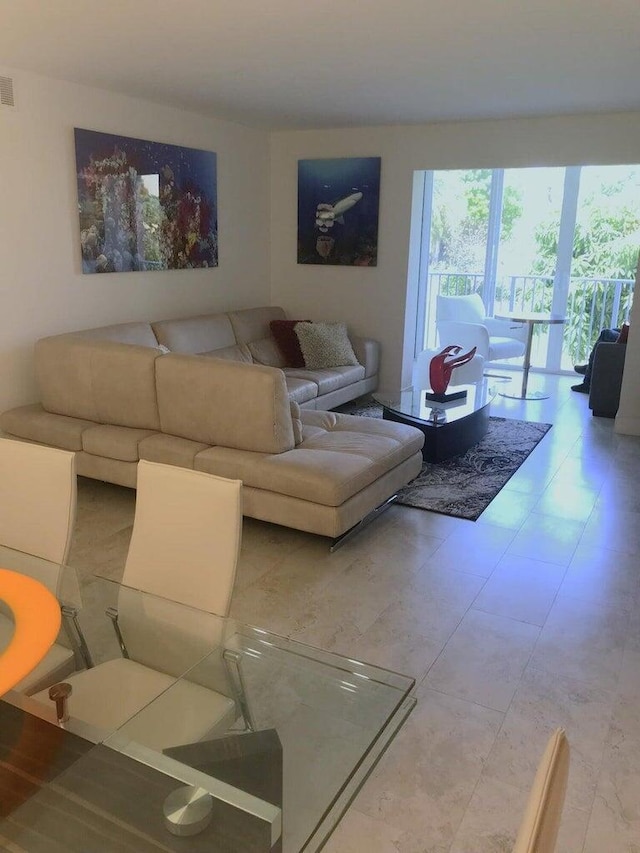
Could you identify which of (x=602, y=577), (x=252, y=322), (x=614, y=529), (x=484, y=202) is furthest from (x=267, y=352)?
(x=602, y=577)

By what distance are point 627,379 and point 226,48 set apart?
3909 millimetres

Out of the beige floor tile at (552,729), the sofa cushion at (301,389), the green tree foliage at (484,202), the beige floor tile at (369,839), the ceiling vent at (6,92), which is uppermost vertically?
the ceiling vent at (6,92)

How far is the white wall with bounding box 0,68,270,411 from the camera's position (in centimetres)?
425

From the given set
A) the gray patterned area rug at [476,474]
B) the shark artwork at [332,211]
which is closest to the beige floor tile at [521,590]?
the gray patterned area rug at [476,474]

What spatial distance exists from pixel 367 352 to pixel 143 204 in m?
2.30

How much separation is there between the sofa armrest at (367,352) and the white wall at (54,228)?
155 cm

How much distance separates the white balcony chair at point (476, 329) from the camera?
22.9 feet

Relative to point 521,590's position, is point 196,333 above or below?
above

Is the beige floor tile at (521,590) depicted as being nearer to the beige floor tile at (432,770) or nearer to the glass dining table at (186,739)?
the beige floor tile at (432,770)

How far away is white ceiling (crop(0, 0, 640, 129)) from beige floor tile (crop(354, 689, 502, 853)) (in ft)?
8.93

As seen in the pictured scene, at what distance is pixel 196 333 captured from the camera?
5.48 m

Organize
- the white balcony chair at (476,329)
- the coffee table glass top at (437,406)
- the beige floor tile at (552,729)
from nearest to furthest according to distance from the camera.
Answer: the beige floor tile at (552,729) → the coffee table glass top at (437,406) → the white balcony chair at (476,329)

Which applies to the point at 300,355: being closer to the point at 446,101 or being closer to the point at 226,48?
the point at 446,101

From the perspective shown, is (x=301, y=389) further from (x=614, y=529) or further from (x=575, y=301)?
(x=575, y=301)
